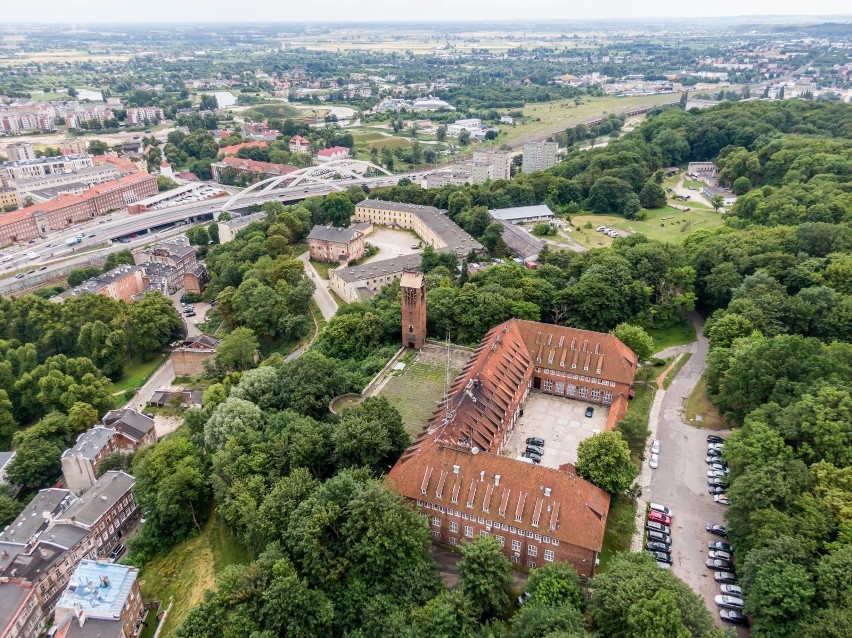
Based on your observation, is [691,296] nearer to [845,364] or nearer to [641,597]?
[845,364]

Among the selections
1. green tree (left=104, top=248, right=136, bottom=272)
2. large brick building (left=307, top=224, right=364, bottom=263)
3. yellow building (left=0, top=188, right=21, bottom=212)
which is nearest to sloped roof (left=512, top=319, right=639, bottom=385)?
large brick building (left=307, top=224, right=364, bottom=263)

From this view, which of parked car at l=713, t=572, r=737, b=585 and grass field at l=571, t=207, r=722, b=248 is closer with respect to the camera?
parked car at l=713, t=572, r=737, b=585

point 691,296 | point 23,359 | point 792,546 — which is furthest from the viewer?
point 23,359

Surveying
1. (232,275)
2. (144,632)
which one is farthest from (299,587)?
(232,275)

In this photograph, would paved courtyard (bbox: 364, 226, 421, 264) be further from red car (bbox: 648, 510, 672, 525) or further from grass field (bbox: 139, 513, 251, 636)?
red car (bbox: 648, 510, 672, 525)

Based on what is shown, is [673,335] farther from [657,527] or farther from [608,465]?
[657,527]

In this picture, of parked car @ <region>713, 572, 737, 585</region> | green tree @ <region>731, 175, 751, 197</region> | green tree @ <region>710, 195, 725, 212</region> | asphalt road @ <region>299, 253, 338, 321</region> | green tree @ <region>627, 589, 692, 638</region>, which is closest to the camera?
green tree @ <region>627, 589, 692, 638</region>
